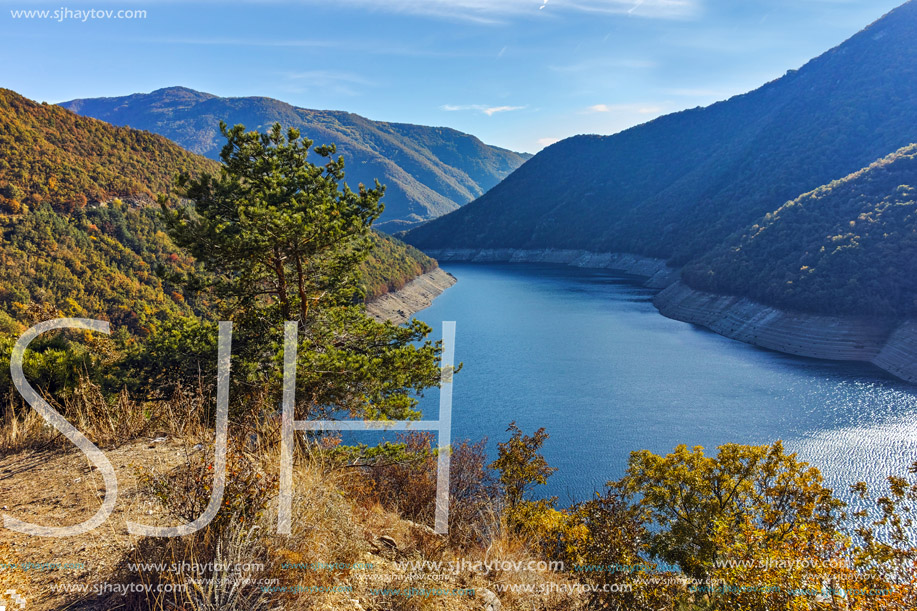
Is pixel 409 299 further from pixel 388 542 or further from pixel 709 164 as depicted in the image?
pixel 709 164

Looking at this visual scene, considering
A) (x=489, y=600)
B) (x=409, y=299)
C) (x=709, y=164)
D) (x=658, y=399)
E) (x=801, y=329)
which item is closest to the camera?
(x=489, y=600)

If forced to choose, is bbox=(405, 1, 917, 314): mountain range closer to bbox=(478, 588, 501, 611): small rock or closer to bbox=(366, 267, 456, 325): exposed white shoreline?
bbox=(366, 267, 456, 325): exposed white shoreline

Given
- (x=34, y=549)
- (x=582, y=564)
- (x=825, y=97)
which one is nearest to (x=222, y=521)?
(x=34, y=549)

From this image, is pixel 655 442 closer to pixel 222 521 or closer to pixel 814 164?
pixel 222 521

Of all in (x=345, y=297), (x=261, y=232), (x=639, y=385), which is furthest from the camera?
(x=639, y=385)

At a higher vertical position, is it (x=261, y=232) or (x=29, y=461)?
(x=261, y=232)

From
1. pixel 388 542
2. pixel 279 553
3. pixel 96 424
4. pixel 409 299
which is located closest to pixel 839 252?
pixel 409 299
